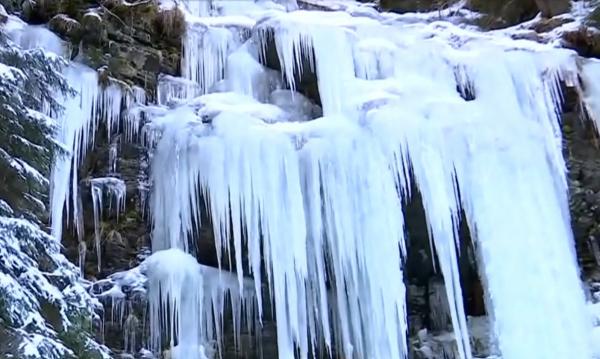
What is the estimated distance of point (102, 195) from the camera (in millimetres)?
7176

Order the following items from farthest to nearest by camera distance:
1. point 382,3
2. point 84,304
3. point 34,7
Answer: point 382,3
point 34,7
point 84,304

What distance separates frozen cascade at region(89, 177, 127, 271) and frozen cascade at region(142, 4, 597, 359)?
0.29 m

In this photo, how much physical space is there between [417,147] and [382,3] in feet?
16.4

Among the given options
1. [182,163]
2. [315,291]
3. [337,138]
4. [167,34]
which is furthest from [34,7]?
[315,291]

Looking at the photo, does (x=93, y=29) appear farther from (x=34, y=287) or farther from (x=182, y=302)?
(x=34, y=287)

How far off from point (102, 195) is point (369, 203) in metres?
2.30

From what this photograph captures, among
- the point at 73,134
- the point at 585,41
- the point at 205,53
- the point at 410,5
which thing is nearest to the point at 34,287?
the point at 73,134

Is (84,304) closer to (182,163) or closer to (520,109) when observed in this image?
(182,163)

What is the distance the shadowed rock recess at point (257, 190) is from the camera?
6.87m

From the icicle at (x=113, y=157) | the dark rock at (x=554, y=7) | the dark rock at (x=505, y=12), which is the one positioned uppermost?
the dark rock at (x=505, y=12)

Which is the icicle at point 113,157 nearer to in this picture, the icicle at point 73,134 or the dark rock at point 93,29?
the icicle at point 73,134

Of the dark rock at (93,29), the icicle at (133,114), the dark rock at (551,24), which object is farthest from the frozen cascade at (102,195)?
the dark rock at (551,24)

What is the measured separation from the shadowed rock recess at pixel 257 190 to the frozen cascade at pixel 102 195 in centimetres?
1

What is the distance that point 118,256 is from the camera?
7188mm
